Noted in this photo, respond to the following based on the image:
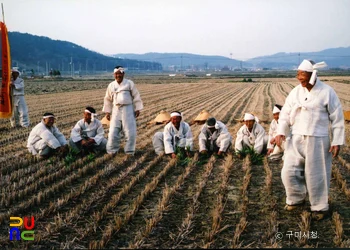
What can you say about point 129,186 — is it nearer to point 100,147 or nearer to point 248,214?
point 248,214

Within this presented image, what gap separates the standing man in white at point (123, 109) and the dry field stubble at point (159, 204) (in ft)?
1.11

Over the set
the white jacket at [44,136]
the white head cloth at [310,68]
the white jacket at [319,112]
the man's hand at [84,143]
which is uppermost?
the white head cloth at [310,68]

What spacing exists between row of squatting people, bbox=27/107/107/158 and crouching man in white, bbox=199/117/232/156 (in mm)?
2104

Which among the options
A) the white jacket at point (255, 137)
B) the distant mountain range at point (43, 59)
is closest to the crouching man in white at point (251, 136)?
the white jacket at point (255, 137)

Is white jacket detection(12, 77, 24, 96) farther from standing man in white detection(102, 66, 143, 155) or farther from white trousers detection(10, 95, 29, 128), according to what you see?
standing man in white detection(102, 66, 143, 155)

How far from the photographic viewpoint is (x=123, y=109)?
8.05m

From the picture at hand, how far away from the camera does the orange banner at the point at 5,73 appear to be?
8914mm

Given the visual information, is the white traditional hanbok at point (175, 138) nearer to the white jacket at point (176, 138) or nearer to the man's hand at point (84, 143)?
the white jacket at point (176, 138)

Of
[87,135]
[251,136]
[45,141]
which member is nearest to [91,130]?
[87,135]

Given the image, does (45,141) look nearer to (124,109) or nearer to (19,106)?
(124,109)

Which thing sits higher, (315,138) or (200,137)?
(315,138)

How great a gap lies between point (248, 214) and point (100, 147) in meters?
4.39

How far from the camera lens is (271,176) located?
6562 millimetres

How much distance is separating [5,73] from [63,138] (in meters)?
2.32
